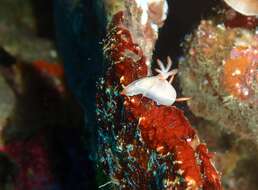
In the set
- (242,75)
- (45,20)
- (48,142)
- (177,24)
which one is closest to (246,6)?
(242,75)

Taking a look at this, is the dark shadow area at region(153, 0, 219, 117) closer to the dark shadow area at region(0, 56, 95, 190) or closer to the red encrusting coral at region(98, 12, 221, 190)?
the dark shadow area at region(0, 56, 95, 190)

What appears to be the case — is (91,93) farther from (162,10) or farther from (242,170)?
(242,170)

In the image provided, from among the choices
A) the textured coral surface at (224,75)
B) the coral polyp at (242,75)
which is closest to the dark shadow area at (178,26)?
the textured coral surface at (224,75)

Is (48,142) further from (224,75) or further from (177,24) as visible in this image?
(224,75)

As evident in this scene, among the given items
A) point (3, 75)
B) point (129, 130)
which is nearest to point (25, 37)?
point (3, 75)

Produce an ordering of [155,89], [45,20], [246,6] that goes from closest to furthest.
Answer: [155,89] → [246,6] → [45,20]

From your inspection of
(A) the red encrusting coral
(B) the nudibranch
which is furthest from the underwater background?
(B) the nudibranch

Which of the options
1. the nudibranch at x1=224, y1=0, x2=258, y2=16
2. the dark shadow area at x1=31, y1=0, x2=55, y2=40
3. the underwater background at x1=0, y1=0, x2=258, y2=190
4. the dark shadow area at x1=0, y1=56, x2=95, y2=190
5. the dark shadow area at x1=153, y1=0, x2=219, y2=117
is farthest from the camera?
the dark shadow area at x1=31, y1=0, x2=55, y2=40

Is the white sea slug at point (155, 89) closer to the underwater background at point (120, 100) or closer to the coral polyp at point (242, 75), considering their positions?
the underwater background at point (120, 100)
